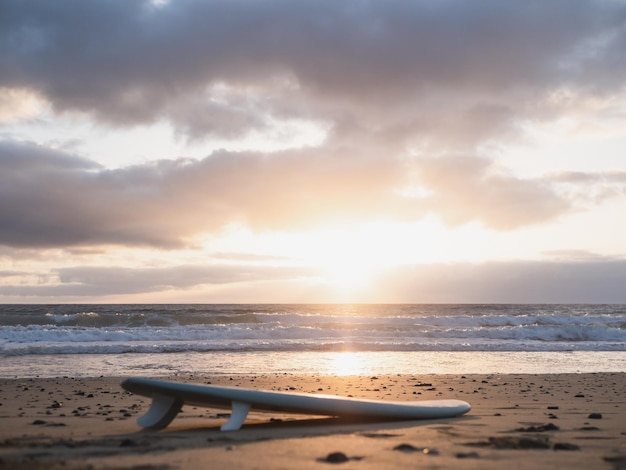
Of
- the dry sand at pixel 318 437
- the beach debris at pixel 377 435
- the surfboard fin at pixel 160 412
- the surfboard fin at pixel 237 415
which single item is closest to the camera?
the dry sand at pixel 318 437

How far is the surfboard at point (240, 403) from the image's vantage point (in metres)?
4.77

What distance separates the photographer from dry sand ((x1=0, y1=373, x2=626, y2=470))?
3523mm

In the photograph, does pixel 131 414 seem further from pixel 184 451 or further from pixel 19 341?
pixel 19 341

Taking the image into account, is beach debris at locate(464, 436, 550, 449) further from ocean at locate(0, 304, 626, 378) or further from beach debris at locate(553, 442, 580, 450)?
ocean at locate(0, 304, 626, 378)

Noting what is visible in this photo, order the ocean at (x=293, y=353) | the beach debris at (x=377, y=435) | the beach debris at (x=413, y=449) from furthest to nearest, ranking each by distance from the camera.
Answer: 1. the ocean at (x=293, y=353)
2. the beach debris at (x=377, y=435)
3. the beach debris at (x=413, y=449)

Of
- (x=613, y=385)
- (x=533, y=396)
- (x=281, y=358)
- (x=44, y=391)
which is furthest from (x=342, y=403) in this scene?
(x=281, y=358)

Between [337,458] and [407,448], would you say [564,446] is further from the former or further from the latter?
[337,458]

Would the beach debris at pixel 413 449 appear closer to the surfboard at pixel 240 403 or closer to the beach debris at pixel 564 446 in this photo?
the beach debris at pixel 564 446

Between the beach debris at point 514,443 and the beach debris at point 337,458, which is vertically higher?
the beach debris at point 337,458

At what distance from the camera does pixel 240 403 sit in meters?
4.79

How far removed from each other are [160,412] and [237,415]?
67 cm

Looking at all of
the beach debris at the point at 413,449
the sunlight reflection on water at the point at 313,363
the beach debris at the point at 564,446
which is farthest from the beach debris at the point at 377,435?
the sunlight reflection on water at the point at 313,363

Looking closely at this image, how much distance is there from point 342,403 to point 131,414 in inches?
87.3

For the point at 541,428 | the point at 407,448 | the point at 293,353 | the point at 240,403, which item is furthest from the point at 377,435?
the point at 293,353
